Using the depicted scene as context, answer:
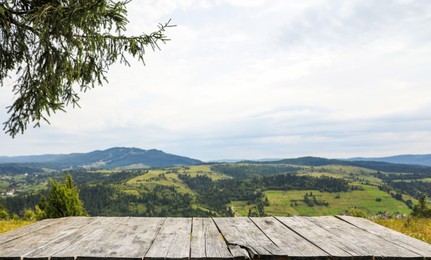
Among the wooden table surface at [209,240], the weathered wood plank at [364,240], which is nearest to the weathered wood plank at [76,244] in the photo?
the wooden table surface at [209,240]

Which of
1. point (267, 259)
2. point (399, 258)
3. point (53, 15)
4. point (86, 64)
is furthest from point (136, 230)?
point (86, 64)

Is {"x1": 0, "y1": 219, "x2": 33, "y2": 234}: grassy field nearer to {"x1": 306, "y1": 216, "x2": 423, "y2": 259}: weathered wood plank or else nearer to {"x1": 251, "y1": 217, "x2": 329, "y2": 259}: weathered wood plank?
{"x1": 251, "y1": 217, "x2": 329, "y2": 259}: weathered wood plank

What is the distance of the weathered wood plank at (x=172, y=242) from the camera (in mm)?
2209

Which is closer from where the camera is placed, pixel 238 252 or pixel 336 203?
pixel 238 252

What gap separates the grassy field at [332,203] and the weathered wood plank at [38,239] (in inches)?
5436

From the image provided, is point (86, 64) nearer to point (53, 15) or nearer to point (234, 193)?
point (53, 15)

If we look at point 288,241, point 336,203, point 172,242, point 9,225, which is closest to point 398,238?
point 288,241

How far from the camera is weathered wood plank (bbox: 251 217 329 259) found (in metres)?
2.25

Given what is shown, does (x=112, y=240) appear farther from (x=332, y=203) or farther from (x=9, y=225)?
(x=332, y=203)

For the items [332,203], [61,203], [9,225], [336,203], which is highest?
[9,225]

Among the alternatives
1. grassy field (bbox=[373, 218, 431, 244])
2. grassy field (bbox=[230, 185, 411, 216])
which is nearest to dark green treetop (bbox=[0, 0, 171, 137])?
grassy field (bbox=[373, 218, 431, 244])

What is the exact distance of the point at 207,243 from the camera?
2.56m

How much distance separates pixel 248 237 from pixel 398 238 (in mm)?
1383

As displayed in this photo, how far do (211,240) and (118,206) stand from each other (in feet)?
498
